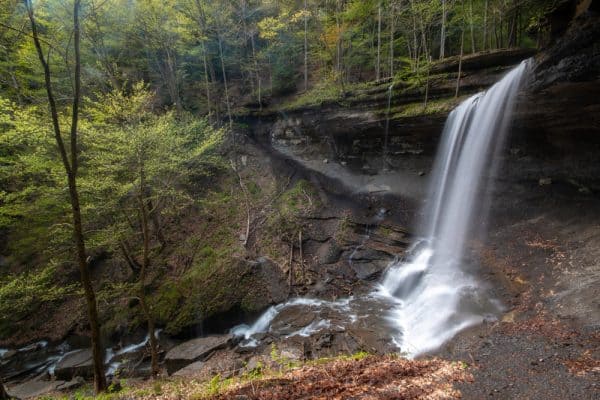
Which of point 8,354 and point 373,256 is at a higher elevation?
point 373,256

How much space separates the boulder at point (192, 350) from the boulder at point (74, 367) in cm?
288

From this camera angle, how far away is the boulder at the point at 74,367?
9977mm

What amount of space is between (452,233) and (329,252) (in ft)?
17.3

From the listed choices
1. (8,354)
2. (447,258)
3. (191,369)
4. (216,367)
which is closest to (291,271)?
(216,367)

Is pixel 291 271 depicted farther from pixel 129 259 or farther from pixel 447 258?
pixel 129 259

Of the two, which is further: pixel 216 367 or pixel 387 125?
pixel 387 125

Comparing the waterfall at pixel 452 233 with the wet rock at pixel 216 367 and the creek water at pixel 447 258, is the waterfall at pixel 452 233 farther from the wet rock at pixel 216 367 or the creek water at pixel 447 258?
the wet rock at pixel 216 367

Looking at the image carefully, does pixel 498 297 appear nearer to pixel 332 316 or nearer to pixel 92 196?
pixel 332 316

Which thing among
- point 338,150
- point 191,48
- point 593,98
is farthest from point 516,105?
point 191,48

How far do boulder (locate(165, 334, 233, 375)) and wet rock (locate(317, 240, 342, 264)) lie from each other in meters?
5.08

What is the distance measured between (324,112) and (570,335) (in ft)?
46.2

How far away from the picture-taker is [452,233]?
12.6 meters

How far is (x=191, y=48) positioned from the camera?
66.9 feet

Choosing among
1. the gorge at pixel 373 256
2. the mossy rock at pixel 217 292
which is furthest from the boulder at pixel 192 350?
the mossy rock at pixel 217 292
